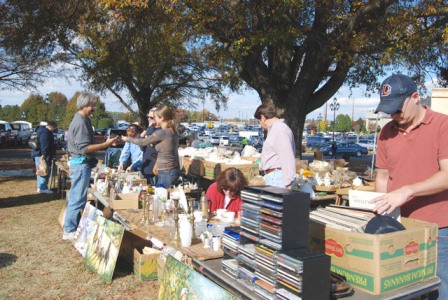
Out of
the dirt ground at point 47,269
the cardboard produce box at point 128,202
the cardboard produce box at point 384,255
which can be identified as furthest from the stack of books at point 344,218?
the cardboard produce box at point 128,202

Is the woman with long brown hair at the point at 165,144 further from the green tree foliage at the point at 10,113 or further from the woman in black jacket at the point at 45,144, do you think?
the green tree foliage at the point at 10,113

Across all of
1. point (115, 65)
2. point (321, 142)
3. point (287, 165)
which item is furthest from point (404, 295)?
point (321, 142)

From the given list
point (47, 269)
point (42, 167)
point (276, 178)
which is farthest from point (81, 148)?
point (42, 167)

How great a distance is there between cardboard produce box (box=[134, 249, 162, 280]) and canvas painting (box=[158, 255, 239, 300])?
1337mm

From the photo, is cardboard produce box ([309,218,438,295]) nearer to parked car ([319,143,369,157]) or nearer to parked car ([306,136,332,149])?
parked car ([319,143,369,157])

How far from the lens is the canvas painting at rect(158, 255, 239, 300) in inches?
88.7

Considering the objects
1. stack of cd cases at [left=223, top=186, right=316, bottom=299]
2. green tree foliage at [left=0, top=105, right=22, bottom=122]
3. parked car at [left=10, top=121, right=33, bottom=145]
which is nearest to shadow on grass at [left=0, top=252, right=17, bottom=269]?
stack of cd cases at [left=223, top=186, right=316, bottom=299]

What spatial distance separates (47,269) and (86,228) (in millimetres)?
595

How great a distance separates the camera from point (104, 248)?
4.14 m

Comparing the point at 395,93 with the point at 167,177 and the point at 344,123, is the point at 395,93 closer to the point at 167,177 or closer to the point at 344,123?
the point at 167,177

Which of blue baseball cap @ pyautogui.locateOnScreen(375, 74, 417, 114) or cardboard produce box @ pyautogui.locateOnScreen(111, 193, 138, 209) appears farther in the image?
cardboard produce box @ pyautogui.locateOnScreen(111, 193, 138, 209)

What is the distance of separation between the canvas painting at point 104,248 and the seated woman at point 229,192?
101cm

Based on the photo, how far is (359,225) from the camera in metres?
2.46

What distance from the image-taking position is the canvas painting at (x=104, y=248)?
13.0 feet
